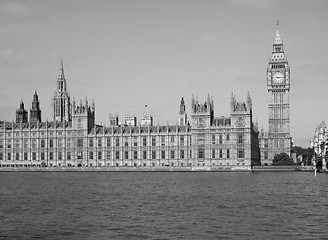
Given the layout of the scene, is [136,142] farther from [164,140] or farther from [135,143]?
[164,140]

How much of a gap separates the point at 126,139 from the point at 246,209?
107m

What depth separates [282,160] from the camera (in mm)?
155000

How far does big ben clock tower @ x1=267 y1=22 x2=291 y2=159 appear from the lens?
167 metres

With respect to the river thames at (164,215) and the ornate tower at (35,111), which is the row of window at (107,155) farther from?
the river thames at (164,215)

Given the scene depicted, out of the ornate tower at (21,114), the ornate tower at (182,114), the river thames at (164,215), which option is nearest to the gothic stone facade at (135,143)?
the ornate tower at (21,114)

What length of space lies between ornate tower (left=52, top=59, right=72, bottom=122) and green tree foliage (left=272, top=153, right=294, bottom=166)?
70832 millimetres

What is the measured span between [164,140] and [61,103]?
56.8m

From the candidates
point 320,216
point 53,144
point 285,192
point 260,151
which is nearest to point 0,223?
point 320,216

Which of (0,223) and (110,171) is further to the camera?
(110,171)

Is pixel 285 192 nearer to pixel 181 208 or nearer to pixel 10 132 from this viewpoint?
pixel 181 208

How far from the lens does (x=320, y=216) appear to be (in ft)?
147

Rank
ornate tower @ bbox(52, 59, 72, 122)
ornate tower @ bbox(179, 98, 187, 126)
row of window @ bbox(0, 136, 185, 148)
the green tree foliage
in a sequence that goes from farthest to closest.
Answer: ornate tower @ bbox(52, 59, 72, 122), ornate tower @ bbox(179, 98, 187, 126), row of window @ bbox(0, 136, 185, 148), the green tree foliage

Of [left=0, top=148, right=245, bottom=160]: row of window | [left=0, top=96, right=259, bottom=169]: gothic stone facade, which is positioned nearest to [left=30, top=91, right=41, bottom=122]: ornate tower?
[left=0, top=96, right=259, bottom=169]: gothic stone facade

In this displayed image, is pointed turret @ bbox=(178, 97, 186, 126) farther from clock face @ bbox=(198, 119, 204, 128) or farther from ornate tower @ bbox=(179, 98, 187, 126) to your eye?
clock face @ bbox=(198, 119, 204, 128)
